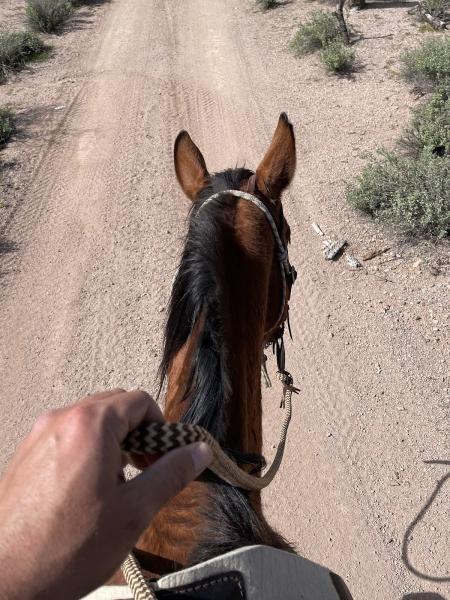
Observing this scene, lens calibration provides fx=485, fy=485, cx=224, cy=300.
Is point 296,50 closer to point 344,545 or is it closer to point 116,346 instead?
point 116,346

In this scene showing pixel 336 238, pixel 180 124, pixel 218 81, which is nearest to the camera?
pixel 336 238

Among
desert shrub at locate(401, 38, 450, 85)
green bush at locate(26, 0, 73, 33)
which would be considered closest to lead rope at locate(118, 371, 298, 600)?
desert shrub at locate(401, 38, 450, 85)

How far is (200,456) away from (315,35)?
30.8 feet

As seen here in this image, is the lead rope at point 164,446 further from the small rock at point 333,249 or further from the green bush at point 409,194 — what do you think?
the green bush at point 409,194

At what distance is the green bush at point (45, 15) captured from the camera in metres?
10.7

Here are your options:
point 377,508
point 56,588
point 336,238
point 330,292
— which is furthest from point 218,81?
point 56,588

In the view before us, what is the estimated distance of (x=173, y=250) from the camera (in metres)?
5.48

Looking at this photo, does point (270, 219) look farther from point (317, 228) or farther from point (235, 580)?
point (317, 228)

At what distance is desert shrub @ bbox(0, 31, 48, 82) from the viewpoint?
30.6ft

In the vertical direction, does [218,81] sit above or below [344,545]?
above

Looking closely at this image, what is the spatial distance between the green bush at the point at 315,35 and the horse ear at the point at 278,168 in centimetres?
751

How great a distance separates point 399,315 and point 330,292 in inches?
26.6

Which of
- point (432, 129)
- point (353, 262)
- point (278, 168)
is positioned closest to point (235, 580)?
point (278, 168)

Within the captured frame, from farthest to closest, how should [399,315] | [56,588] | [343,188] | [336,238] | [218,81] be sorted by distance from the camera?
[218,81]
[343,188]
[336,238]
[399,315]
[56,588]
